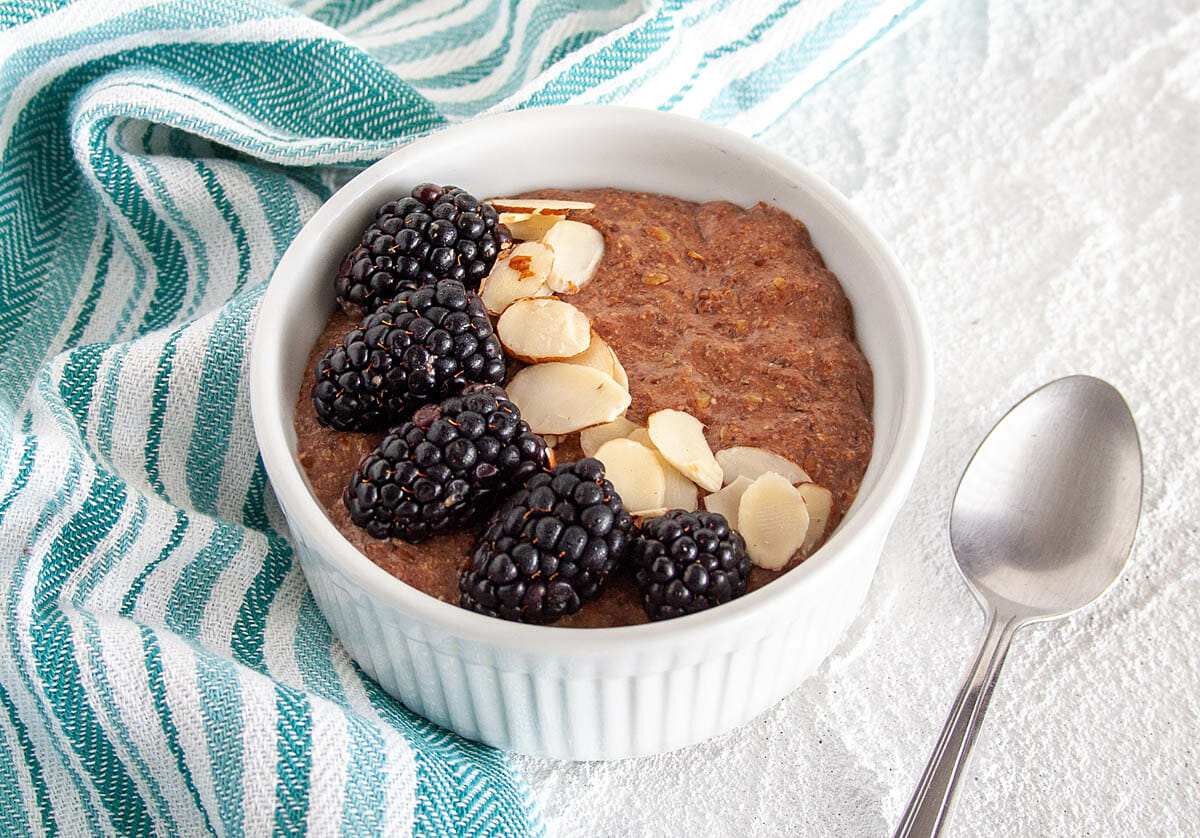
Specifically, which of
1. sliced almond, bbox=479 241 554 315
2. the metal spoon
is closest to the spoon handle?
the metal spoon

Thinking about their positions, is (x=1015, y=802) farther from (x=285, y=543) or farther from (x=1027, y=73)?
(x=1027, y=73)

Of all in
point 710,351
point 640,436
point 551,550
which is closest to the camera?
point 551,550

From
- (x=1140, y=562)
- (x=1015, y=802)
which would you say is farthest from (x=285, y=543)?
(x=1140, y=562)

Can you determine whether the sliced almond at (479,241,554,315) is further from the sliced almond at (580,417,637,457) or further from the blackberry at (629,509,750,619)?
the blackberry at (629,509,750,619)

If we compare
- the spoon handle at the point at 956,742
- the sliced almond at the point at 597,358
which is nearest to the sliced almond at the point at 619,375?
the sliced almond at the point at 597,358

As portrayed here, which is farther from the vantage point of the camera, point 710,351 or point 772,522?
point 710,351

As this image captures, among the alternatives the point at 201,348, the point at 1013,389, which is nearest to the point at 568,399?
the point at 201,348

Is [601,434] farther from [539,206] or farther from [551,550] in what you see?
[539,206]
